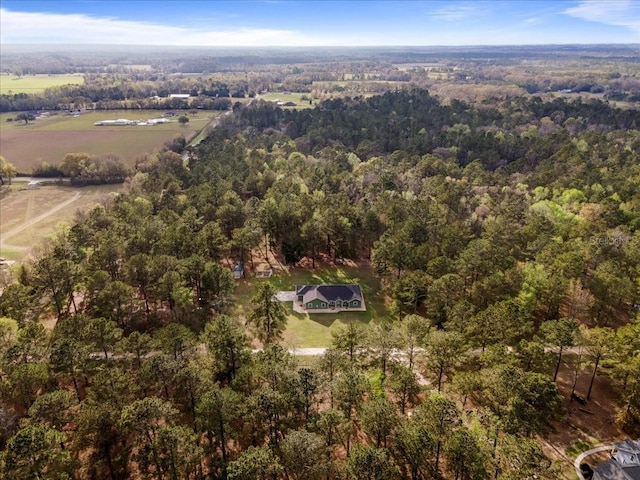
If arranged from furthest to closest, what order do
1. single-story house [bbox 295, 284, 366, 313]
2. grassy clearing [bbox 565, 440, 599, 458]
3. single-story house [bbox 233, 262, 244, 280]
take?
single-story house [bbox 233, 262, 244, 280]
single-story house [bbox 295, 284, 366, 313]
grassy clearing [bbox 565, 440, 599, 458]

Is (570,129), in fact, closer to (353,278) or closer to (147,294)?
(353,278)

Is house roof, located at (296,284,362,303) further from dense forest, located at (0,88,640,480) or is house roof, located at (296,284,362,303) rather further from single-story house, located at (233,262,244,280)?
single-story house, located at (233,262,244,280)

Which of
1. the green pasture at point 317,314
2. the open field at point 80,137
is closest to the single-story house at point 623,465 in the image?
the green pasture at point 317,314

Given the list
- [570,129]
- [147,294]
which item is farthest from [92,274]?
[570,129]

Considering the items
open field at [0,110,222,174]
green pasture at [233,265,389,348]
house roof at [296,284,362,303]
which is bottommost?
green pasture at [233,265,389,348]

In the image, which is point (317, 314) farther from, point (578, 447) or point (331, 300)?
point (578, 447)

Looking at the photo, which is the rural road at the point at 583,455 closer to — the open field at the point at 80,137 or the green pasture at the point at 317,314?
the green pasture at the point at 317,314

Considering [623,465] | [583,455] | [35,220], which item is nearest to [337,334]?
[583,455]

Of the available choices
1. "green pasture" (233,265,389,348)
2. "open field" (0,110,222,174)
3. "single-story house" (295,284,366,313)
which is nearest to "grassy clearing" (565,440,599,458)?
"green pasture" (233,265,389,348)

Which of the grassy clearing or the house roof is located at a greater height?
the house roof
